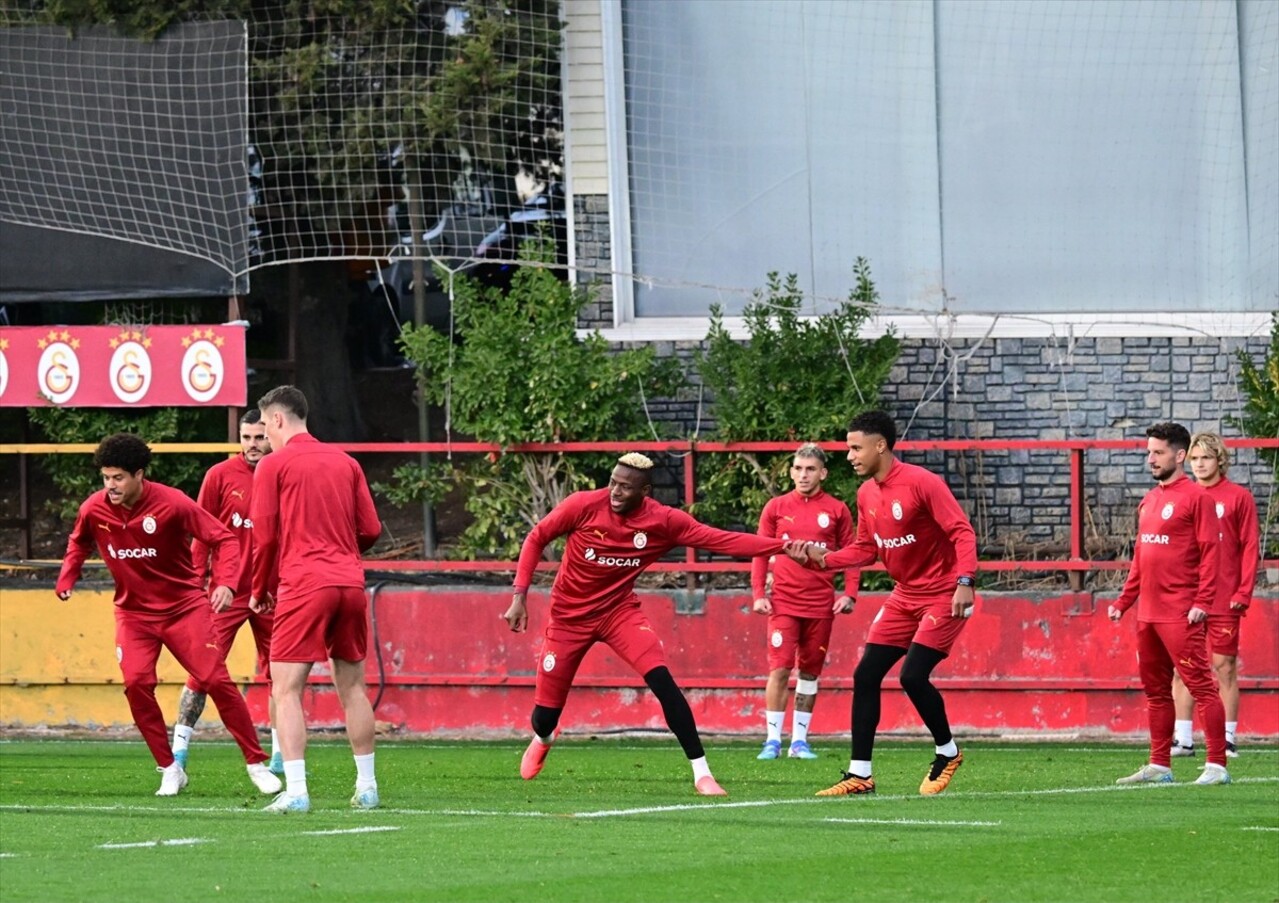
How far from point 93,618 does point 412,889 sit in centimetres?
1072

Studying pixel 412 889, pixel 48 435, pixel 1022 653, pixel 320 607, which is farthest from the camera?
pixel 48 435

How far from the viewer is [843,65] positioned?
20062 mm

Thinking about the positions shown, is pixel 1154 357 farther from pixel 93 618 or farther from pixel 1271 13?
pixel 93 618

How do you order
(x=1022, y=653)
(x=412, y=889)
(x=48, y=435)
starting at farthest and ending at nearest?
(x=48, y=435) < (x=1022, y=653) < (x=412, y=889)

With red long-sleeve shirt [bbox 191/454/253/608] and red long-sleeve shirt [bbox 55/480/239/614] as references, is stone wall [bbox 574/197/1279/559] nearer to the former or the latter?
red long-sleeve shirt [bbox 191/454/253/608]

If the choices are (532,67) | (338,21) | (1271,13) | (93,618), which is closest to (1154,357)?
(1271,13)

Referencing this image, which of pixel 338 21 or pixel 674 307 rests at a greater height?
pixel 338 21

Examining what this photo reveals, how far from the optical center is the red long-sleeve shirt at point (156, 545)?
11773 millimetres

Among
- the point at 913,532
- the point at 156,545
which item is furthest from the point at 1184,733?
the point at 156,545

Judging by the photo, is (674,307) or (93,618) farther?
(674,307)

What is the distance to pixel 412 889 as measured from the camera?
7.51 m

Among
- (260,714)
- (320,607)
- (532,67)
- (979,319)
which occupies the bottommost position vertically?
(260,714)

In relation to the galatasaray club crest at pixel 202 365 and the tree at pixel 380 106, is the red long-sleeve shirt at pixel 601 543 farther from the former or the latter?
the tree at pixel 380 106

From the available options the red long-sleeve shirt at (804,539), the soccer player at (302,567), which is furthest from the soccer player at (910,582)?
the red long-sleeve shirt at (804,539)
